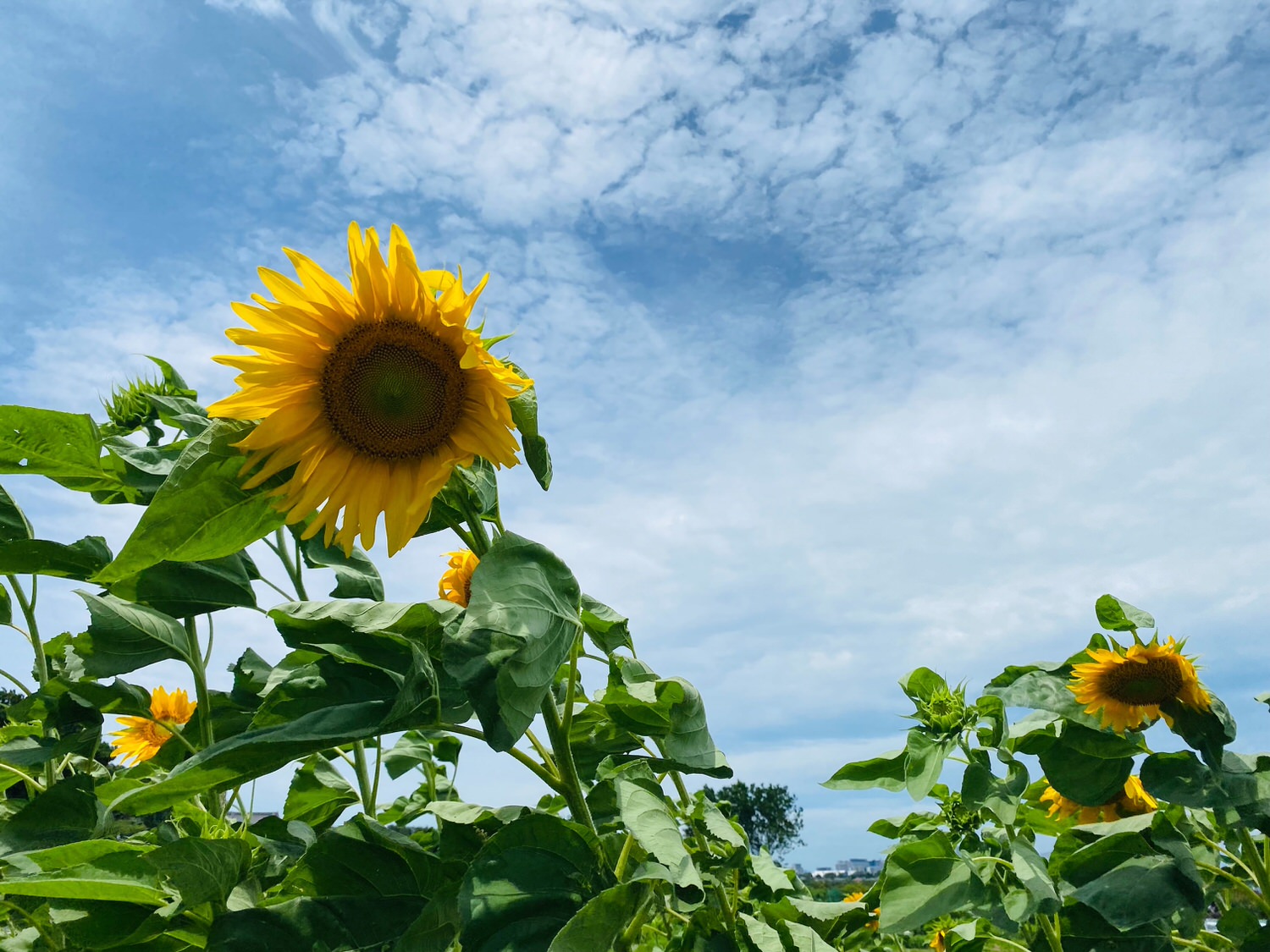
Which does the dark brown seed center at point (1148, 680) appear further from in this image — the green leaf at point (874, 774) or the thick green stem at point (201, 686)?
the thick green stem at point (201, 686)

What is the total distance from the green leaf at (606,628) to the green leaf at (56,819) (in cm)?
104

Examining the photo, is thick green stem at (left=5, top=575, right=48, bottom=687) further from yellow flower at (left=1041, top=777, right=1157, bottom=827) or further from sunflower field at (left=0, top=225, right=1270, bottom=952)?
yellow flower at (left=1041, top=777, right=1157, bottom=827)

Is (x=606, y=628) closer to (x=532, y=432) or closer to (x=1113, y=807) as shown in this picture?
(x=532, y=432)

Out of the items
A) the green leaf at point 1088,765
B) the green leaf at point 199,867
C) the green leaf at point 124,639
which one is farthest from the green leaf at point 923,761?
the green leaf at point 124,639

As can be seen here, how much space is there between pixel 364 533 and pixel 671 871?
0.67 m

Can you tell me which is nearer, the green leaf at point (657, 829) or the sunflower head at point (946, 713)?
the green leaf at point (657, 829)

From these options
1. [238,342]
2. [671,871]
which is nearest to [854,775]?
[671,871]

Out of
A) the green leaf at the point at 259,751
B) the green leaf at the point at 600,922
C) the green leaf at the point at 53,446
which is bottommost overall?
the green leaf at the point at 600,922

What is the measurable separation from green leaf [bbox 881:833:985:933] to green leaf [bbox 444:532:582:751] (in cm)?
101

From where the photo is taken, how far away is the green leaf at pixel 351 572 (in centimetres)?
170

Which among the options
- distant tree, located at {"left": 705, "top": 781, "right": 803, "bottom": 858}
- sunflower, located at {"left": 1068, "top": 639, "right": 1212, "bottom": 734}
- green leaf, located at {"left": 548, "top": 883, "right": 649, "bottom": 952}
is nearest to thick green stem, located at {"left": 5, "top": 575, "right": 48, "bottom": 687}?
green leaf, located at {"left": 548, "top": 883, "right": 649, "bottom": 952}

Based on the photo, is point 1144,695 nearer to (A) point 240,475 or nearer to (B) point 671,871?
(B) point 671,871

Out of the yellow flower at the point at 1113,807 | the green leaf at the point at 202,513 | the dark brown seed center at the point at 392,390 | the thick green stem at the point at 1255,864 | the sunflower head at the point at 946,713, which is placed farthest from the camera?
the yellow flower at the point at 1113,807

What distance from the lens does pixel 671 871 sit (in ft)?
4.05
